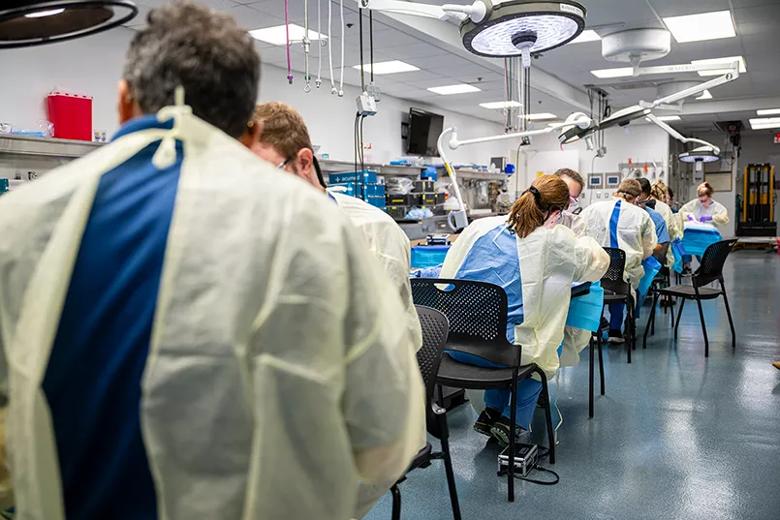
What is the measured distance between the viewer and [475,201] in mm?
10023

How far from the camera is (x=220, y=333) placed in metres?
0.69

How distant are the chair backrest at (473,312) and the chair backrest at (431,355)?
447 mm

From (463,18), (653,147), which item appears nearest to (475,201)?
(653,147)

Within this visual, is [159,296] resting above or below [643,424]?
above

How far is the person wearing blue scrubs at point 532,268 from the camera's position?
8.40 ft

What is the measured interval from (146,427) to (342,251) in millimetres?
291

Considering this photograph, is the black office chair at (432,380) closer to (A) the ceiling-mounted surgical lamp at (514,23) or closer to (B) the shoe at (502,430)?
(B) the shoe at (502,430)

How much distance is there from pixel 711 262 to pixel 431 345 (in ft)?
11.3

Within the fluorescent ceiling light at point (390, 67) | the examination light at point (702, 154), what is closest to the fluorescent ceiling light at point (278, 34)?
the fluorescent ceiling light at point (390, 67)

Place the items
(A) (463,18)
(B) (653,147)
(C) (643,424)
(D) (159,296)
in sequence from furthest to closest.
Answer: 1. (B) (653,147)
2. (C) (643,424)
3. (A) (463,18)
4. (D) (159,296)

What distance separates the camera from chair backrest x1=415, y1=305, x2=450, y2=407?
1867 millimetres

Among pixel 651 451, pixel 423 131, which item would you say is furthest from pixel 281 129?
pixel 423 131

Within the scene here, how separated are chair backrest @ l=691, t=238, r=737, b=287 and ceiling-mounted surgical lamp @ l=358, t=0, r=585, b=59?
2571 millimetres

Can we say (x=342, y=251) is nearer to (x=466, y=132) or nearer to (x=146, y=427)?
(x=146, y=427)
